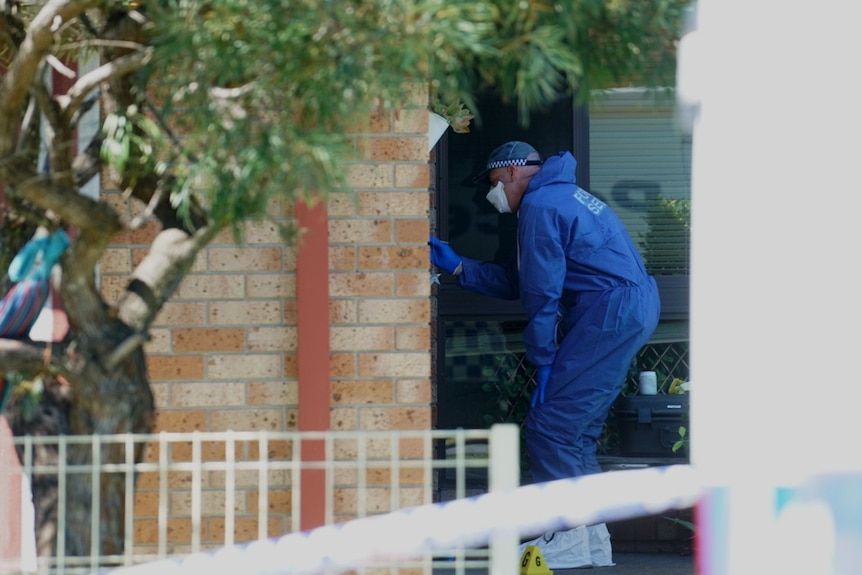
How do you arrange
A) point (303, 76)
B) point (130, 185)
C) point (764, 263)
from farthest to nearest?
point (130, 185), point (303, 76), point (764, 263)

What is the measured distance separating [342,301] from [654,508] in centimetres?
194

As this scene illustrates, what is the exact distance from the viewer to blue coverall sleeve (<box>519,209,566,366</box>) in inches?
243

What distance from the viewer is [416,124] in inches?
195

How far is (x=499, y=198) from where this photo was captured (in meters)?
6.64

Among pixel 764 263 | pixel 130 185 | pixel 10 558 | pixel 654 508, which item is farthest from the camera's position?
pixel 10 558

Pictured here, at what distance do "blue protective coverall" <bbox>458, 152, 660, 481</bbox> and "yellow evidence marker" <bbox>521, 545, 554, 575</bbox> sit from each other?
0.59m

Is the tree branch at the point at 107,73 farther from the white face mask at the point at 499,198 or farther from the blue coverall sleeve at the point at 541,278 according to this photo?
the white face mask at the point at 499,198

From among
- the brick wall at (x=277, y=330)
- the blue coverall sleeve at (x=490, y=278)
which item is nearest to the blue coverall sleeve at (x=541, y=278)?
the blue coverall sleeve at (x=490, y=278)

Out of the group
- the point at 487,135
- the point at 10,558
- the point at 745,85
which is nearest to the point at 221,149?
the point at 745,85

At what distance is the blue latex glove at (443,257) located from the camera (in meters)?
6.46

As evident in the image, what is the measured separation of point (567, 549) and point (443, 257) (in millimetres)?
1448

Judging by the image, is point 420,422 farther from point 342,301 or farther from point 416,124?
point 416,124

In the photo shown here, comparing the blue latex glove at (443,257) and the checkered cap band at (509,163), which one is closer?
the blue latex glove at (443,257)

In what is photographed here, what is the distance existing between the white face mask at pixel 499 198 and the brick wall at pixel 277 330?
5.71 ft
